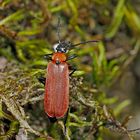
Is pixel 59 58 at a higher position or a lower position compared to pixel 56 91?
higher

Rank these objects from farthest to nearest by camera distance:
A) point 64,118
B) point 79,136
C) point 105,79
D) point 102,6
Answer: point 102,6
point 105,79
point 79,136
point 64,118

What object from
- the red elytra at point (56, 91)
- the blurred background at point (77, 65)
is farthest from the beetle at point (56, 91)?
the blurred background at point (77, 65)

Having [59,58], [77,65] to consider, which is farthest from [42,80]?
[77,65]

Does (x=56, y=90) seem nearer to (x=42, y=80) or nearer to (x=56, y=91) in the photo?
(x=56, y=91)

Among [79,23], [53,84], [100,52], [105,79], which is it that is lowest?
[53,84]

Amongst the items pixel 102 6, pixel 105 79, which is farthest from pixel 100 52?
pixel 102 6

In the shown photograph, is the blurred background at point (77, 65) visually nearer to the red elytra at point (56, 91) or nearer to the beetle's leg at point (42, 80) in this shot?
the beetle's leg at point (42, 80)

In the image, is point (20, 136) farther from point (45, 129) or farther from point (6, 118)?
point (45, 129)
